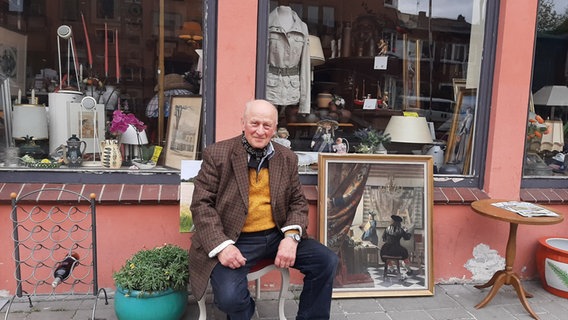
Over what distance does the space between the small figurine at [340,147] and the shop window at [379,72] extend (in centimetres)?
4

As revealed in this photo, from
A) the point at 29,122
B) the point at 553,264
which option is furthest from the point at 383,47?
the point at 29,122

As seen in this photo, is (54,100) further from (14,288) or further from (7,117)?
(14,288)

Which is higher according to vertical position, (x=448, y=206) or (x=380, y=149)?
(x=380, y=149)

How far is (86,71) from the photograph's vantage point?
3621 mm

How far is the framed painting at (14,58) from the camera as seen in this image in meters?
3.36

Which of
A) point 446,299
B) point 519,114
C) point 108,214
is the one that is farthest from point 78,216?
point 519,114

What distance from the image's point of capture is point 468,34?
3723 millimetres

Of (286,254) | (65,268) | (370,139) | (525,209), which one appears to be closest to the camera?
(286,254)

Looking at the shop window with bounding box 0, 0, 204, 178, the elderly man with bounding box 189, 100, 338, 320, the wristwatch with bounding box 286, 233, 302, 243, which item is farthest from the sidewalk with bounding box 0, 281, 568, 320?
the shop window with bounding box 0, 0, 204, 178

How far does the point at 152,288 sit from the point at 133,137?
1357 mm

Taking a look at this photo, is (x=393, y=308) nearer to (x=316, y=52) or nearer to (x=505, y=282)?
(x=505, y=282)

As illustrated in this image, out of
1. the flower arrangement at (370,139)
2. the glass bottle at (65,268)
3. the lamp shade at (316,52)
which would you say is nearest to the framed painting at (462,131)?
the flower arrangement at (370,139)

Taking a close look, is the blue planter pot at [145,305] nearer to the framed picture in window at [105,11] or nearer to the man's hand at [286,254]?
the man's hand at [286,254]

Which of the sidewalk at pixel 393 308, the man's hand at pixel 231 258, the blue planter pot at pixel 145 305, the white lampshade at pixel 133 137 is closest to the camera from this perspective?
the man's hand at pixel 231 258
